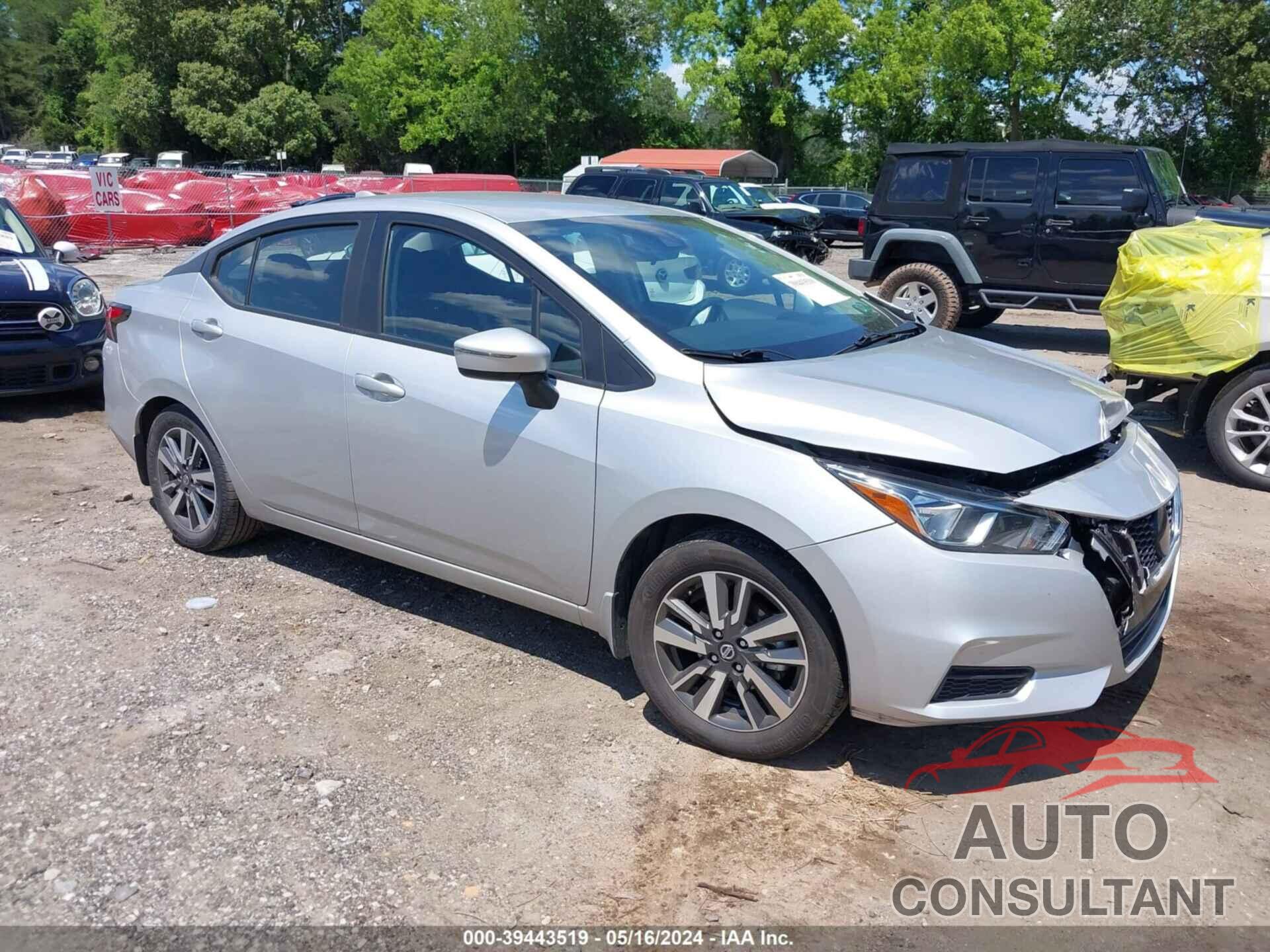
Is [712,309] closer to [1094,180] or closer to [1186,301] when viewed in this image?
[1186,301]

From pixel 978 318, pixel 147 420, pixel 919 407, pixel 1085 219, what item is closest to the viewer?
pixel 919 407

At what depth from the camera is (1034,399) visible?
3.60 metres

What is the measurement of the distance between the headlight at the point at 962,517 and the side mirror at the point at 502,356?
1.11 m

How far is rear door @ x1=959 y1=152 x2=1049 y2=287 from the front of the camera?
11.1 meters

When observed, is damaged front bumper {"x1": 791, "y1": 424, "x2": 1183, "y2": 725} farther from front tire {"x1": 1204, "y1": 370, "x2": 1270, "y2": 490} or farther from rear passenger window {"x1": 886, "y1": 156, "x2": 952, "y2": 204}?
rear passenger window {"x1": 886, "y1": 156, "x2": 952, "y2": 204}

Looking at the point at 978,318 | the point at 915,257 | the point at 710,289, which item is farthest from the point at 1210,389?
the point at 978,318

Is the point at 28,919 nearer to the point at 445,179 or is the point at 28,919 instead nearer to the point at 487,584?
the point at 487,584

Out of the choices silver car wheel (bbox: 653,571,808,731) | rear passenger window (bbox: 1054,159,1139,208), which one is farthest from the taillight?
rear passenger window (bbox: 1054,159,1139,208)

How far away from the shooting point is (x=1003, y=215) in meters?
11.3

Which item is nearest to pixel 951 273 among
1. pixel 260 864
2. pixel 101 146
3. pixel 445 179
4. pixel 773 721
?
pixel 773 721

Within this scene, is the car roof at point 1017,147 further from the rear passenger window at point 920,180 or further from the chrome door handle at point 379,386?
the chrome door handle at point 379,386

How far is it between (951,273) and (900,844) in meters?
9.48

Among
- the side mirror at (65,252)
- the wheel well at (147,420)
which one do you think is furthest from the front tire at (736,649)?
the side mirror at (65,252)

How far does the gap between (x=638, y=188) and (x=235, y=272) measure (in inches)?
603
